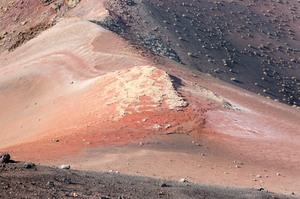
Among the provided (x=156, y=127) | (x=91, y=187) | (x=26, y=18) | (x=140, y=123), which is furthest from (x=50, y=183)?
(x=26, y=18)

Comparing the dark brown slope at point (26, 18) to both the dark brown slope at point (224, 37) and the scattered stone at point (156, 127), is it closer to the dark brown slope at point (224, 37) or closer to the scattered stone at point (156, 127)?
the dark brown slope at point (224, 37)

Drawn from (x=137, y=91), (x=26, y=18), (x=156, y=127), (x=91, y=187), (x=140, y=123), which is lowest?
(x=156, y=127)

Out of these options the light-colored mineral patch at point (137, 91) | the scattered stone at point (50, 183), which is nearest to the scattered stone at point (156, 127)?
the light-colored mineral patch at point (137, 91)

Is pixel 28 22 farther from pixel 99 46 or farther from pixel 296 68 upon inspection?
pixel 296 68

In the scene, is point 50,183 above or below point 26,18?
above

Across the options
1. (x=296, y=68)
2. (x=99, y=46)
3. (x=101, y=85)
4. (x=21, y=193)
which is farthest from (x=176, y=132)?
(x=296, y=68)

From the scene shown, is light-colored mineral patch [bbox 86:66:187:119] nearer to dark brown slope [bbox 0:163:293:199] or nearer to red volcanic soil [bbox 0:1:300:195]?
red volcanic soil [bbox 0:1:300:195]

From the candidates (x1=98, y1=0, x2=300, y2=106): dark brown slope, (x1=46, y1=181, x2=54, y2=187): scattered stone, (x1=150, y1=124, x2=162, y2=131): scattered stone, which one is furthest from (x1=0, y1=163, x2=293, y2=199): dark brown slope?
(x1=98, y1=0, x2=300, y2=106): dark brown slope

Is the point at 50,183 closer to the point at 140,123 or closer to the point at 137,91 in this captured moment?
the point at 140,123
